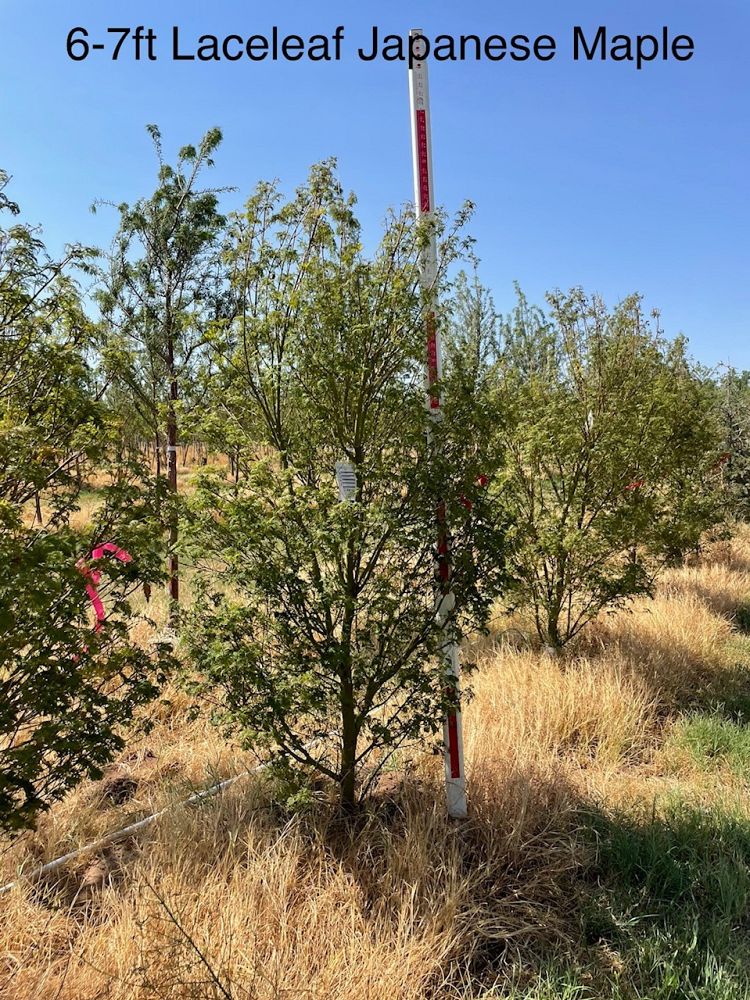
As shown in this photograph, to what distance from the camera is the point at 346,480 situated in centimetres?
264

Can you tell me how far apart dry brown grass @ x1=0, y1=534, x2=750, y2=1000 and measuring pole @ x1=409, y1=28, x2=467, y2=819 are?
214 mm

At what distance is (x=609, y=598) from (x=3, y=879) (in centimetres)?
433

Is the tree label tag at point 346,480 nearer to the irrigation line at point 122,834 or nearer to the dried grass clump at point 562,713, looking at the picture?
the irrigation line at point 122,834

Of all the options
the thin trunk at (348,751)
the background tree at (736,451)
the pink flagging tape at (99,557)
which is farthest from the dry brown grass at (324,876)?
the background tree at (736,451)

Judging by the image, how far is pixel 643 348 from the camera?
6.01m

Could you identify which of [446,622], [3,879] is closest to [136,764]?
[3,879]

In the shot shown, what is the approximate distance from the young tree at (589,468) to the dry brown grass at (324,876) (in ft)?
4.02

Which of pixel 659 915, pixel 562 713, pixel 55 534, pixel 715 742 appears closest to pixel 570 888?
pixel 659 915

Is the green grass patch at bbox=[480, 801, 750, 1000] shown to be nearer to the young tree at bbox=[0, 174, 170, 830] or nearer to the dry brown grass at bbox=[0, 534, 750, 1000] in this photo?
the dry brown grass at bbox=[0, 534, 750, 1000]

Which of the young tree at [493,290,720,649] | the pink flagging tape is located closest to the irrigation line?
the pink flagging tape

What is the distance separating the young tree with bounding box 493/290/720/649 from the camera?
504cm

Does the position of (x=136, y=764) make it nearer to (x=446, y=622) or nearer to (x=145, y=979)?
(x=145, y=979)

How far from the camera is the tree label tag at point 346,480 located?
104 inches

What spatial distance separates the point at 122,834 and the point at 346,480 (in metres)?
2.12
